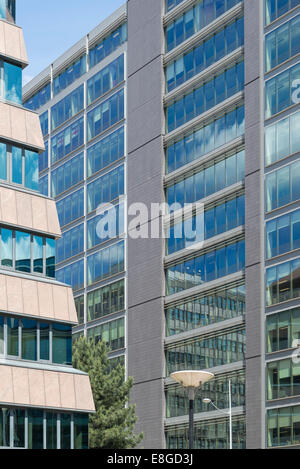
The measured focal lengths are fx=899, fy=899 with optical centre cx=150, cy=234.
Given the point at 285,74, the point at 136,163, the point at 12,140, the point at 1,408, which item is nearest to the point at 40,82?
the point at 136,163

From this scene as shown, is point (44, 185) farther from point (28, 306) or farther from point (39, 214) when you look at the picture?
point (28, 306)

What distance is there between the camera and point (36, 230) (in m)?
37.0

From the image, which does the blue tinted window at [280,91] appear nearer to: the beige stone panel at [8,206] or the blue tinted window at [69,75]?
the beige stone panel at [8,206]

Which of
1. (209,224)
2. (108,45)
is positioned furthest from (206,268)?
(108,45)

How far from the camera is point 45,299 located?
36.2 metres

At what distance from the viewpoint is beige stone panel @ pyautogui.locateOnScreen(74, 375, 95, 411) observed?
36.0 metres

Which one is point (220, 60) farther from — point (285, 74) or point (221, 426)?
point (221, 426)

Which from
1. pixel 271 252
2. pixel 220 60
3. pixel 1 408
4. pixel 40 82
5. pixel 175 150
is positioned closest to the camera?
pixel 1 408

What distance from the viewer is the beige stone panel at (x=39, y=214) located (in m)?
37.2

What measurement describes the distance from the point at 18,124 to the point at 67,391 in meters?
11.4

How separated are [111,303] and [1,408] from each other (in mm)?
44836

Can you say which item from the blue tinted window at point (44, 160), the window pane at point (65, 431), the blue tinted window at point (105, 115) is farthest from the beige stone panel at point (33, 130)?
the blue tinted window at point (44, 160)

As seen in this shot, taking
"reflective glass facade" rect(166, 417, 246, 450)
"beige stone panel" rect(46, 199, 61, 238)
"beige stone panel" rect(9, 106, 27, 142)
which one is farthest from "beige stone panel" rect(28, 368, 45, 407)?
"reflective glass facade" rect(166, 417, 246, 450)

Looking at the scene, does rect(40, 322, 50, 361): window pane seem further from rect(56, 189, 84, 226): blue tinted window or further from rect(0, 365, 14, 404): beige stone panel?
rect(56, 189, 84, 226): blue tinted window
